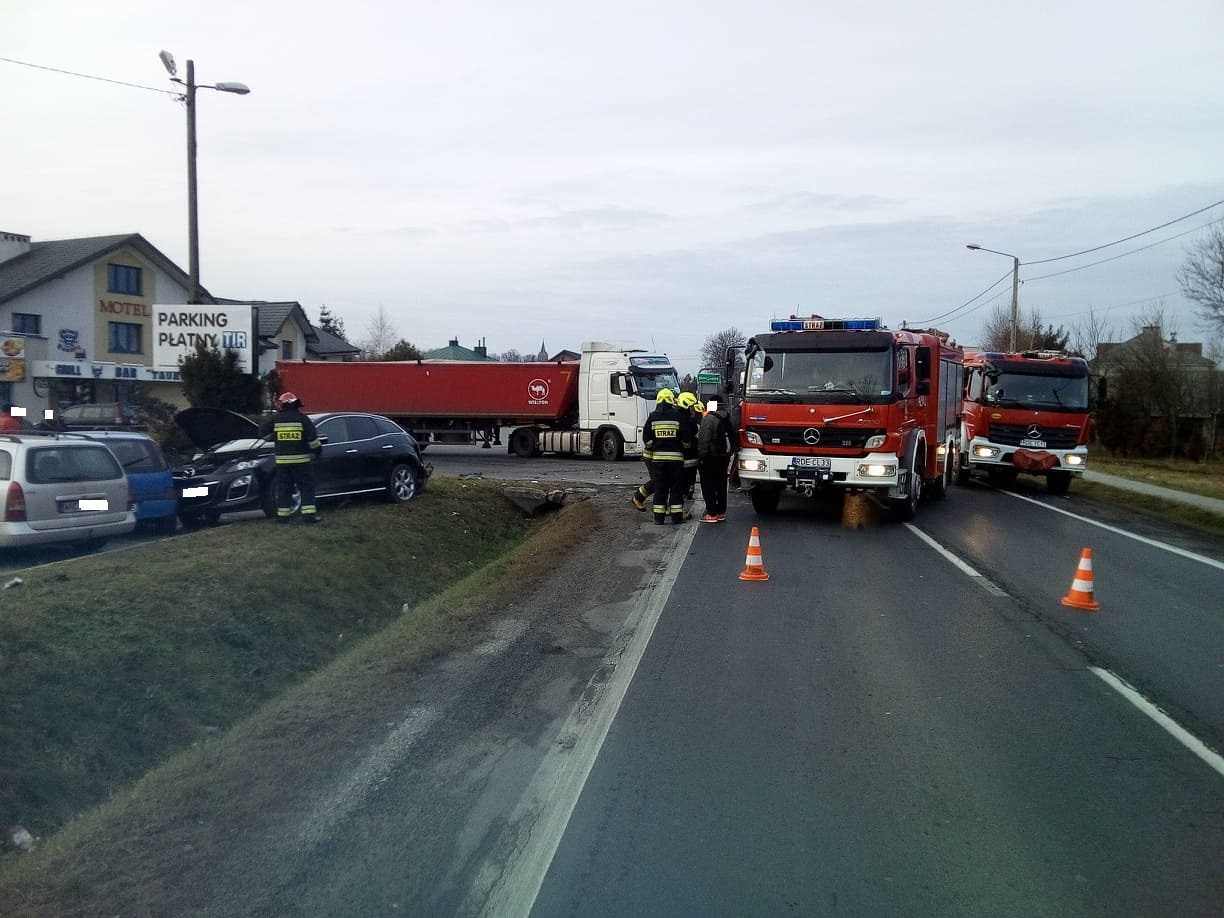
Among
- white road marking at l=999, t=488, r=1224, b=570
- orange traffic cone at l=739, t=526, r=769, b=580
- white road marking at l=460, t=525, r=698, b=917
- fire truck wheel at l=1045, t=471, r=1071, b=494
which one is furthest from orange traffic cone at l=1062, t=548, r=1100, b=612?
fire truck wheel at l=1045, t=471, r=1071, b=494

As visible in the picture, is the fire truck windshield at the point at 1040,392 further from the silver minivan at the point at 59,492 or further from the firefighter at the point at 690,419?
the silver minivan at the point at 59,492

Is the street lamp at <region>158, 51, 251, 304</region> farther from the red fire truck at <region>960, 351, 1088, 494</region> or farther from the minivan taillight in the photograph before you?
the red fire truck at <region>960, 351, 1088, 494</region>

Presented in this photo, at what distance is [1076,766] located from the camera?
216 inches

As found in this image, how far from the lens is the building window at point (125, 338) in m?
46.2

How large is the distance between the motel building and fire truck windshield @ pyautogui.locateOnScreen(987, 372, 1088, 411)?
98.4 feet

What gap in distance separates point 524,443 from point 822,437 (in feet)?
59.2

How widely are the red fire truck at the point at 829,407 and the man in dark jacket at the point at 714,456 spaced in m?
0.30

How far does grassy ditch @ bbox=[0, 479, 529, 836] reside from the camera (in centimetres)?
668

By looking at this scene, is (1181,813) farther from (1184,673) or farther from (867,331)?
(867,331)

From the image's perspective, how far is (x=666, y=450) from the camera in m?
14.9

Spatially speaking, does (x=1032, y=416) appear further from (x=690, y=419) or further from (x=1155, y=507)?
(x=690, y=419)

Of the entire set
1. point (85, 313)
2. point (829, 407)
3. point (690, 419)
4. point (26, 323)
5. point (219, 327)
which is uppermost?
point (85, 313)

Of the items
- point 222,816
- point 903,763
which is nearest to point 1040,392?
point 903,763

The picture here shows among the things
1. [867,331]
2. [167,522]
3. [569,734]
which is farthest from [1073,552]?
[167,522]
